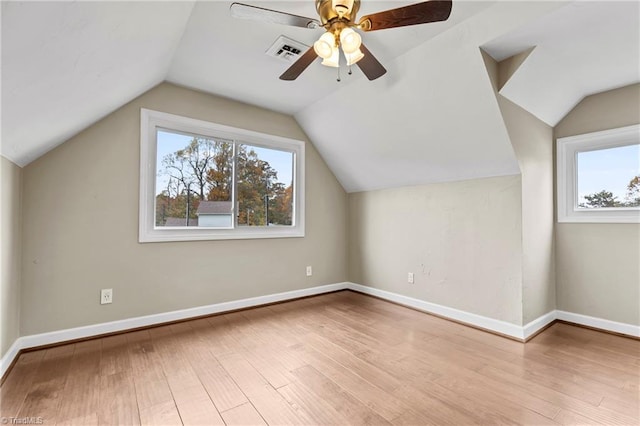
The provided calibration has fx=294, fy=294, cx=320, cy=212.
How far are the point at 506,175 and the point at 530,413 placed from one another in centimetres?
191

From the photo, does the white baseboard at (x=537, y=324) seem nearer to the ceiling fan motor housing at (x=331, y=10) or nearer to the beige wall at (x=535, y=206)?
the beige wall at (x=535, y=206)

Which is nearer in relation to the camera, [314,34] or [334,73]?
Result: [314,34]

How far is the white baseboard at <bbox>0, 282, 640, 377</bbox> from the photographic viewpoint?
229 cm

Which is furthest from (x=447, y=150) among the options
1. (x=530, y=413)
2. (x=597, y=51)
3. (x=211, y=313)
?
(x=211, y=313)

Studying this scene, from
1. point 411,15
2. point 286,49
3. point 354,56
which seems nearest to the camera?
point 411,15

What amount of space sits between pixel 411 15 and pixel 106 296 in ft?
10.2

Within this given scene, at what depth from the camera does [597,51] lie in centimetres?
217

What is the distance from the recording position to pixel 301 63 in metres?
1.97

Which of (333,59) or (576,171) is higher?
(333,59)

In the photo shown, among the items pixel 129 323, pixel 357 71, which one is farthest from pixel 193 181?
pixel 357 71

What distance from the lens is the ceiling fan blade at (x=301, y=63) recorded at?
1.86 meters

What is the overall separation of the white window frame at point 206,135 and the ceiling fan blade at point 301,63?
1431 mm

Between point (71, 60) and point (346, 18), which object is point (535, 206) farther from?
point (71, 60)

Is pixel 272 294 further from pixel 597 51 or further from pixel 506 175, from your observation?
pixel 597 51
